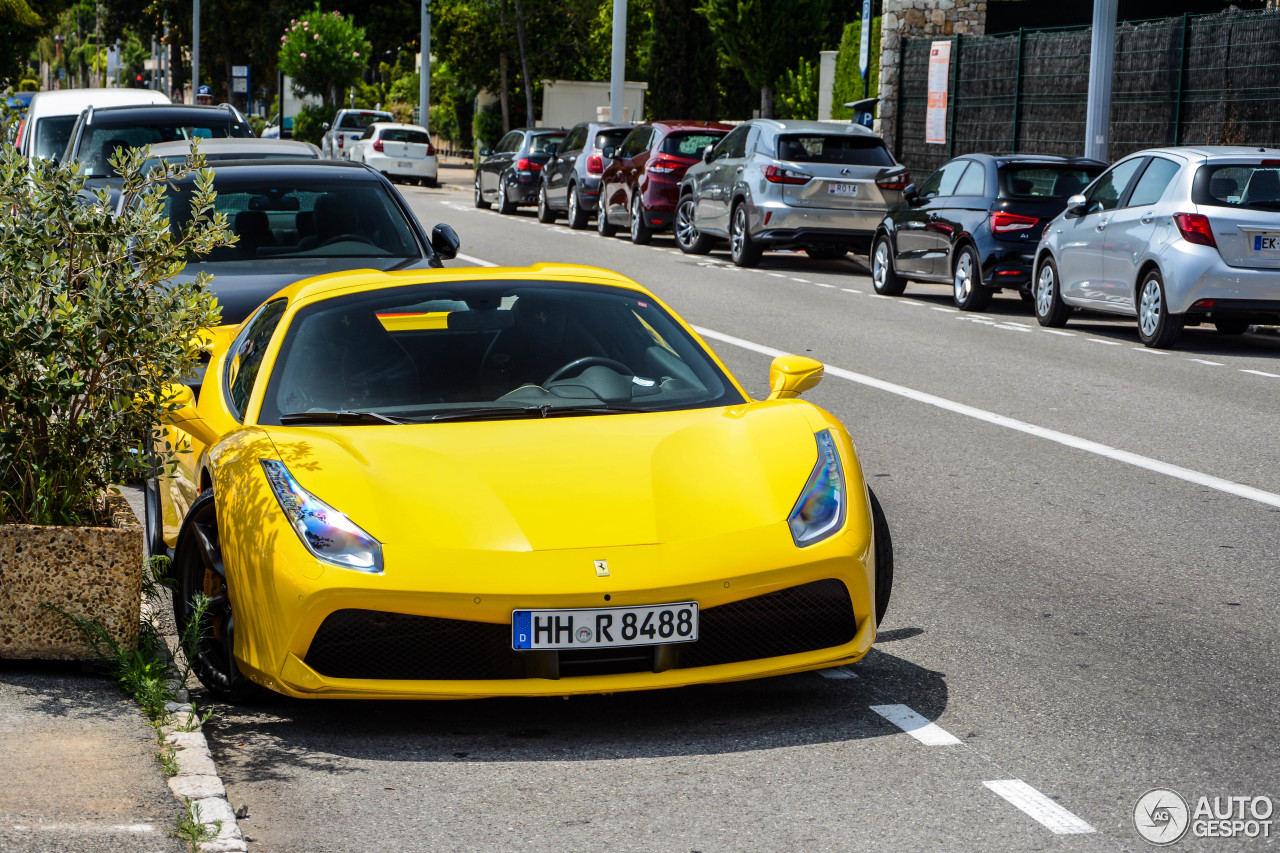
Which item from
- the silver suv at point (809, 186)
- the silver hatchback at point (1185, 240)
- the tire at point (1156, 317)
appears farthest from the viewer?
the silver suv at point (809, 186)

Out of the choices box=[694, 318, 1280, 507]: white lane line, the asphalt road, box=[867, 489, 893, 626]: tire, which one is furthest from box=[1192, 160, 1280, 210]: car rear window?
box=[867, 489, 893, 626]: tire

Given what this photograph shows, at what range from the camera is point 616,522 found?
16.3ft

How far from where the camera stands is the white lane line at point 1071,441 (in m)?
8.91

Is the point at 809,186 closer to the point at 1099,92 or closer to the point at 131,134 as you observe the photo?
the point at 1099,92

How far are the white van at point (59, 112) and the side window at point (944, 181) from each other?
28.9 ft

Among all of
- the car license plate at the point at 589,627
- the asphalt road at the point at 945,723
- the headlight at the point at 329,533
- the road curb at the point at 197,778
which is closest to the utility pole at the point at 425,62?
the asphalt road at the point at 945,723

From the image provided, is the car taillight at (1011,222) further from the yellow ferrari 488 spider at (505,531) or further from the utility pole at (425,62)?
the utility pole at (425,62)

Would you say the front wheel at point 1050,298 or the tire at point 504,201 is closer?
the front wheel at point 1050,298

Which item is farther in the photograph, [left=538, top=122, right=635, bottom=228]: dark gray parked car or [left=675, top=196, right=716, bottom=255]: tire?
[left=538, top=122, right=635, bottom=228]: dark gray parked car

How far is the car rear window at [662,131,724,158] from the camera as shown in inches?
1066

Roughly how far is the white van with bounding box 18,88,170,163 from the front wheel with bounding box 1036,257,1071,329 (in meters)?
10.3

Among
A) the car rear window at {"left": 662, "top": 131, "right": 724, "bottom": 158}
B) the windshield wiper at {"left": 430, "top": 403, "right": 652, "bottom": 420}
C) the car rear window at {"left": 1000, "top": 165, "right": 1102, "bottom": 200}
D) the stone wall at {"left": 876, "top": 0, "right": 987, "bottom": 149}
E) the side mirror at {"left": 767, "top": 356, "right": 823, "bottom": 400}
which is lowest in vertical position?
the windshield wiper at {"left": 430, "top": 403, "right": 652, "bottom": 420}

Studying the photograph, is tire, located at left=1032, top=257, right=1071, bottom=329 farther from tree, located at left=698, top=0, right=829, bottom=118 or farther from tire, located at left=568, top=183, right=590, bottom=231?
tree, located at left=698, top=0, right=829, bottom=118

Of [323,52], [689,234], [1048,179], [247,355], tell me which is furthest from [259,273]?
[323,52]
